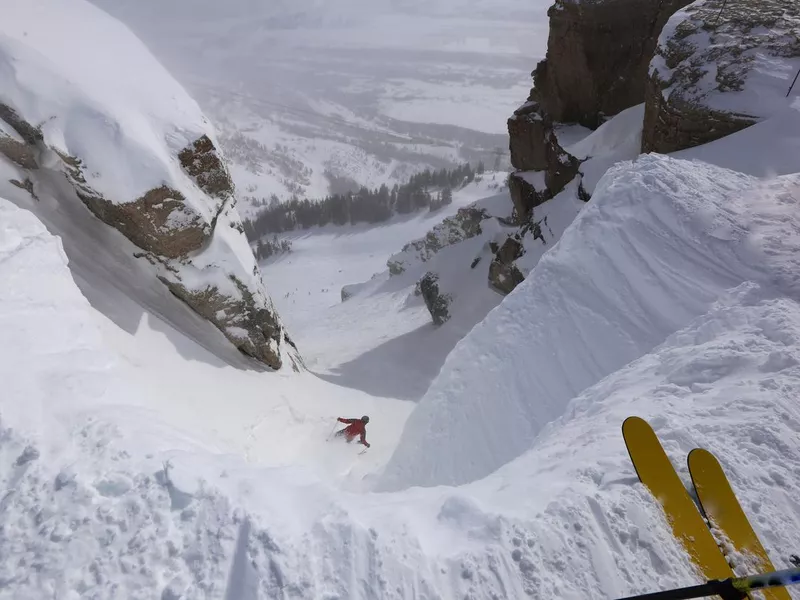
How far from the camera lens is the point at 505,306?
8.54 meters

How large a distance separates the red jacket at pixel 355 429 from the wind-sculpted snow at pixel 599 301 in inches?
109

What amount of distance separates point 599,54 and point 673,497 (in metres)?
18.7

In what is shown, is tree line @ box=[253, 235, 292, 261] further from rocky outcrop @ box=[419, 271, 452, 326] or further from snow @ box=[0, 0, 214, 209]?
snow @ box=[0, 0, 214, 209]

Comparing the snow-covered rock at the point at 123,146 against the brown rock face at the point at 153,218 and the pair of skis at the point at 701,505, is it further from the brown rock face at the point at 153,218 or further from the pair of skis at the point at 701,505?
the pair of skis at the point at 701,505

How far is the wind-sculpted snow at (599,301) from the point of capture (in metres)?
7.00

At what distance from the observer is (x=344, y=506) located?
14.4 ft

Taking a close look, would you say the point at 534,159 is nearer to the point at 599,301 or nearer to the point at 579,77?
the point at 579,77

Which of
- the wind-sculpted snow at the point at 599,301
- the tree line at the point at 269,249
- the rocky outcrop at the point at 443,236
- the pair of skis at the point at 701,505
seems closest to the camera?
the pair of skis at the point at 701,505

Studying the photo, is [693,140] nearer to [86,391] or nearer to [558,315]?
[558,315]

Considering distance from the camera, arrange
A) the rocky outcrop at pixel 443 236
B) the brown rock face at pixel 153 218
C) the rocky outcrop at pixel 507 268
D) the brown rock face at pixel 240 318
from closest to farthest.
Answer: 1. the brown rock face at pixel 153 218
2. the brown rock face at pixel 240 318
3. the rocky outcrop at pixel 507 268
4. the rocky outcrop at pixel 443 236

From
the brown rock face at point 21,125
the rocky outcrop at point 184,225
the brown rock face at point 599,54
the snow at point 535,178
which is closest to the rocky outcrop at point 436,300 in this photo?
the snow at point 535,178

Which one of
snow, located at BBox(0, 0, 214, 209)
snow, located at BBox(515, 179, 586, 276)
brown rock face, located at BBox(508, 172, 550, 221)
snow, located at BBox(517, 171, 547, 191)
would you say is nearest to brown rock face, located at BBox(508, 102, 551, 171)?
snow, located at BBox(517, 171, 547, 191)

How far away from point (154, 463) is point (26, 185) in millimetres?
8882

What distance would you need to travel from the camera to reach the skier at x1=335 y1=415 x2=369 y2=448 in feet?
36.8
